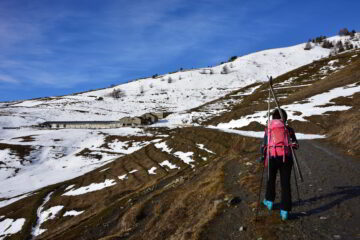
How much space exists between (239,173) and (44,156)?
7736 cm

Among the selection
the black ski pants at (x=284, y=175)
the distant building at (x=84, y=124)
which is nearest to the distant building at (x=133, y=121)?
the distant building at (x=84, y=124)

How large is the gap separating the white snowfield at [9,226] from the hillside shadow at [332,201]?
39.2m

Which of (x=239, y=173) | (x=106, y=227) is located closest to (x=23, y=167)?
(x=106, y=227)

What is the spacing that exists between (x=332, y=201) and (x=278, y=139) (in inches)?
152

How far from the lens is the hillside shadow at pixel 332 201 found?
980 cm

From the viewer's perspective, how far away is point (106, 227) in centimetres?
1933

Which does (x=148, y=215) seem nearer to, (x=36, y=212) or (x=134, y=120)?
(x=36, y=212)

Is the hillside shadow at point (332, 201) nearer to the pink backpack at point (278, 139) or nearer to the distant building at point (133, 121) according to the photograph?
the pink backpack at point (278, 139)

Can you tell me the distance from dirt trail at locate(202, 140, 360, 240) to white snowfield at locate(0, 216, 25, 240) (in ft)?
117

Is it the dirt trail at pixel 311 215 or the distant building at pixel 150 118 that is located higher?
the dirt trail at pixel 311 215

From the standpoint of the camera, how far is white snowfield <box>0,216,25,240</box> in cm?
3700

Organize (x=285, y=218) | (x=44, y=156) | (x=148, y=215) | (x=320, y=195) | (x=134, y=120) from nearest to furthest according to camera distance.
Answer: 1. (x=285, y=218)
2. (x=320, y=195)
3. (x=148, y=215)
4. (x=44, y=156)
5. (x=134, y=120)

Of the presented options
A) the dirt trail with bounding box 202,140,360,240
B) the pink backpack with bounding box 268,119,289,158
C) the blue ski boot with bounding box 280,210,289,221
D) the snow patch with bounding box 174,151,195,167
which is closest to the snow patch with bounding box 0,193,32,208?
the snow patch with bounding box 174,151,195,167

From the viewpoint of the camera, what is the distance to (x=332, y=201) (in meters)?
10.6
